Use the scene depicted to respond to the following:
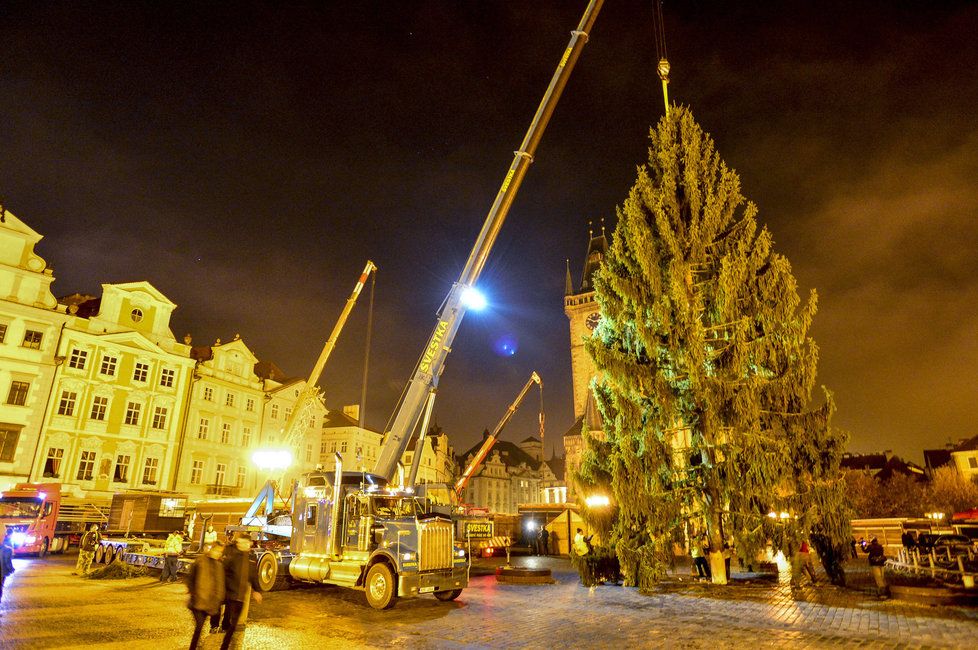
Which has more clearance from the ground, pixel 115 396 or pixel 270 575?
pixel 115 396

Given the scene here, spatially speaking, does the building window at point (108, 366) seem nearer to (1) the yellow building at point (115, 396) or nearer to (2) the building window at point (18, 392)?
(1) the yellow building at point (115, 396)

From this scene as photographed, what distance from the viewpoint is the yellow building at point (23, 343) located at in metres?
30.0

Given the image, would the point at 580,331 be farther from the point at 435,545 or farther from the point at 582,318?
the point at 435,545

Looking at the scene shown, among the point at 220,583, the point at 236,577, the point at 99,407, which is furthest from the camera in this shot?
the point at 99,407

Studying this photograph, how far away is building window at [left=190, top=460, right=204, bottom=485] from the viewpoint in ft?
128

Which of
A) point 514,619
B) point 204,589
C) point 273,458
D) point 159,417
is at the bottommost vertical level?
point 514,619

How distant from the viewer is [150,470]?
3659cm

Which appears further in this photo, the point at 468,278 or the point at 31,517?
the point at 31,517

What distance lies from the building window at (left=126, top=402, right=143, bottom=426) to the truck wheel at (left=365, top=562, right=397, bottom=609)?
31.2 m

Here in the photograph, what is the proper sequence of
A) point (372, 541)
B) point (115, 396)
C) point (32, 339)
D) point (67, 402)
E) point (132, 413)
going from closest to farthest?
point (372, 541)
point (32, 339)
point (67, 402)
point (115, 396)
point (132, 413)

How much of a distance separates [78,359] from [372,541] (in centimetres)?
3071

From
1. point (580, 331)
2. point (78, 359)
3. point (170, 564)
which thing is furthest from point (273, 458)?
point (580, 331)

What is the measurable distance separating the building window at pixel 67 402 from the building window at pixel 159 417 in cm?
498

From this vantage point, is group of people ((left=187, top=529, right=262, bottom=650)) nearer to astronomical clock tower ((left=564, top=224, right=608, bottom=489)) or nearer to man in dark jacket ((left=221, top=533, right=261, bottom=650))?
man in dark jacket ((left=221, top=533, right=261, bottom=650))
